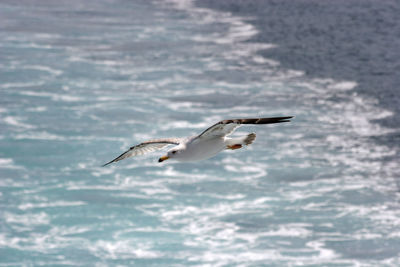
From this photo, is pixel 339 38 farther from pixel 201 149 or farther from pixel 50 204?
pixel 201 149

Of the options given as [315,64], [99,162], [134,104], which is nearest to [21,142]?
[99,162]

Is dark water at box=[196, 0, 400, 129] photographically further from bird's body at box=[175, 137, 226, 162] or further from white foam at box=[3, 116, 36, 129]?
bird's body at box=[175, 137, 226, 162]

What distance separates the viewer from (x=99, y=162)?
60.4m

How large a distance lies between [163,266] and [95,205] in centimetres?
855

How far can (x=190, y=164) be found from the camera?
62000 mm

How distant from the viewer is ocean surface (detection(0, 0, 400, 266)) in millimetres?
50625

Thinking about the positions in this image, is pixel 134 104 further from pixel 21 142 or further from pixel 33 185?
pixel 33 185

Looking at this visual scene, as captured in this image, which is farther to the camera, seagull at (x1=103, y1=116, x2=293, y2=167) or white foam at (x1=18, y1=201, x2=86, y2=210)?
white foam at (x1=18, y1=201, x2=86, y2=210)

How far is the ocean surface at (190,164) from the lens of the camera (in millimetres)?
50625

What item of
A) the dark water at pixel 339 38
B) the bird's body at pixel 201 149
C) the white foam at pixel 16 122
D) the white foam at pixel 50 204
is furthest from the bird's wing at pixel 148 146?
the white foam at pixel 16 122

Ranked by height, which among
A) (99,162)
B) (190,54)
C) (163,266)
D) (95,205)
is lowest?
(163,266)

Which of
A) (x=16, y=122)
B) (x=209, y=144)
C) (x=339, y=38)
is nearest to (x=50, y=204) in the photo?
(x=16, y=122)

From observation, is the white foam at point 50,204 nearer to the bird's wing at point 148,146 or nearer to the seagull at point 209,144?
the bird's wing at point 148,146

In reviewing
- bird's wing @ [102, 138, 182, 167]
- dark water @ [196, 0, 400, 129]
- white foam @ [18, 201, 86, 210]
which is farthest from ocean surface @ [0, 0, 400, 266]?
bird's wing @ [102, 138, 182, 167]
